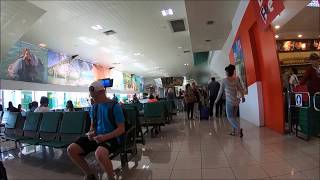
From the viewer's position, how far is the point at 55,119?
471 cm

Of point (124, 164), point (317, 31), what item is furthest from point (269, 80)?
point (124, 164)

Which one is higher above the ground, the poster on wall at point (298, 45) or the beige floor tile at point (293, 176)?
the poster on wall at point (298, 45)

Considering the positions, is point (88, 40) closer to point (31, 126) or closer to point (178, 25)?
point (178, 25)

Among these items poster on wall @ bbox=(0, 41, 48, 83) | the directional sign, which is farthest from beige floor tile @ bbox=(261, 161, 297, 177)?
poster on wall @ bbox=(0, 41, 48, 83)

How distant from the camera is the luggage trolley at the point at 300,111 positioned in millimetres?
4527

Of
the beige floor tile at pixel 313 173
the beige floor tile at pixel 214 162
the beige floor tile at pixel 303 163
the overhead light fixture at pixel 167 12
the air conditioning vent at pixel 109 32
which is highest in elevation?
the overhead light fixture at pixel 167 12

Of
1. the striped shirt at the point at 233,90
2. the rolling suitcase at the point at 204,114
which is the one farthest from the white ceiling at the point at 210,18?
the rolling suitcase at the point at 204,114

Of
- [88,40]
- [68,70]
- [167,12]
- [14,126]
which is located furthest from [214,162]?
[68,70]

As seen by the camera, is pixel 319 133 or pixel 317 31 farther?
pixel 317 31

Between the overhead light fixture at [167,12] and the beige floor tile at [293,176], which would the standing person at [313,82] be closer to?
the beige floor tile at [293,176]

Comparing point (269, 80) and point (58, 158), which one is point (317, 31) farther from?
point (58, 158)

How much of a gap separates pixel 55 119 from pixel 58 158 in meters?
0.74

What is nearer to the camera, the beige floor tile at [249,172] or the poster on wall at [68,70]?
the beige floor tile at [249,172]

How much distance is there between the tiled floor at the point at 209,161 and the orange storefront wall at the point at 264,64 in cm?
65
